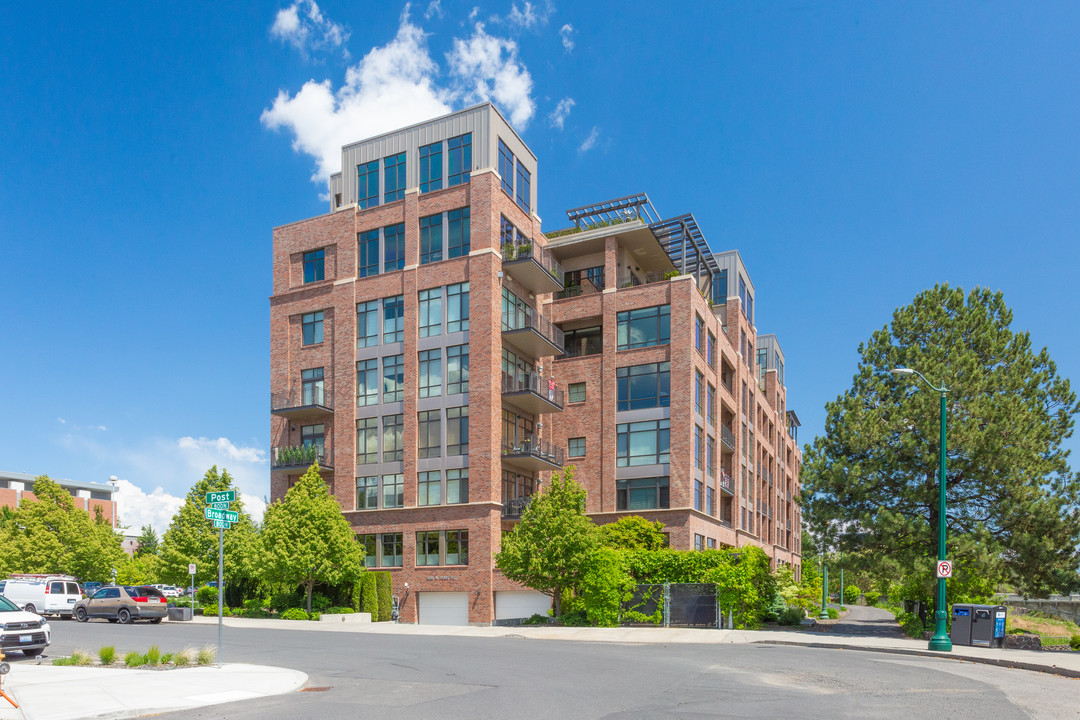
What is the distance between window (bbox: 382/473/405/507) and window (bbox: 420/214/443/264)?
37.8ft

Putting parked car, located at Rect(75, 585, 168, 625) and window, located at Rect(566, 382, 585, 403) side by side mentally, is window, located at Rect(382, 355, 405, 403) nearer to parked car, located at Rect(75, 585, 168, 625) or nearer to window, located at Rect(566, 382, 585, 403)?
window, located at Rect(566, 382, 585, 403)

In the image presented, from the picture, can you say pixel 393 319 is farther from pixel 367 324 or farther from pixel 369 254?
pixel 369 254

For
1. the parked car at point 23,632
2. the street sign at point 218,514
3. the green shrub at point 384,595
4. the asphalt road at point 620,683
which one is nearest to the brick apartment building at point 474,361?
the green shrub at point 384,595

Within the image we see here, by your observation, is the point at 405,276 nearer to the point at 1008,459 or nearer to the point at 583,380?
the point at 583,380

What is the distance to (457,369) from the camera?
44.4 metres

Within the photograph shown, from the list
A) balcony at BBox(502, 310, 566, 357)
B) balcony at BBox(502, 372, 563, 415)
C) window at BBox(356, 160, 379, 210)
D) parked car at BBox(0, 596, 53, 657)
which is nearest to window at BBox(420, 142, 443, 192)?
window at BBox(356, 160, 379, 210)

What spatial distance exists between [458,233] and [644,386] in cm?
1259

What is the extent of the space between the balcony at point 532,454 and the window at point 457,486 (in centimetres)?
221

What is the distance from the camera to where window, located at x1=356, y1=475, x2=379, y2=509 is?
151ft

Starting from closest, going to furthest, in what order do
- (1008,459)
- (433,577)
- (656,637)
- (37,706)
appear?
(37,706)
(656,637)
(1008,459)
(433,577)

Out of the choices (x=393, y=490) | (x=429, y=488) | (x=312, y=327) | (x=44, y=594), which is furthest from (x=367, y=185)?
(x=44, y=594)

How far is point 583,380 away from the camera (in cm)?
4747

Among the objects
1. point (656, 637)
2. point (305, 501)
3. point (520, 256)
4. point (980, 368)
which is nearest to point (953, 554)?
point (980, 368)

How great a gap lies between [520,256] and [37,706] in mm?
34528
